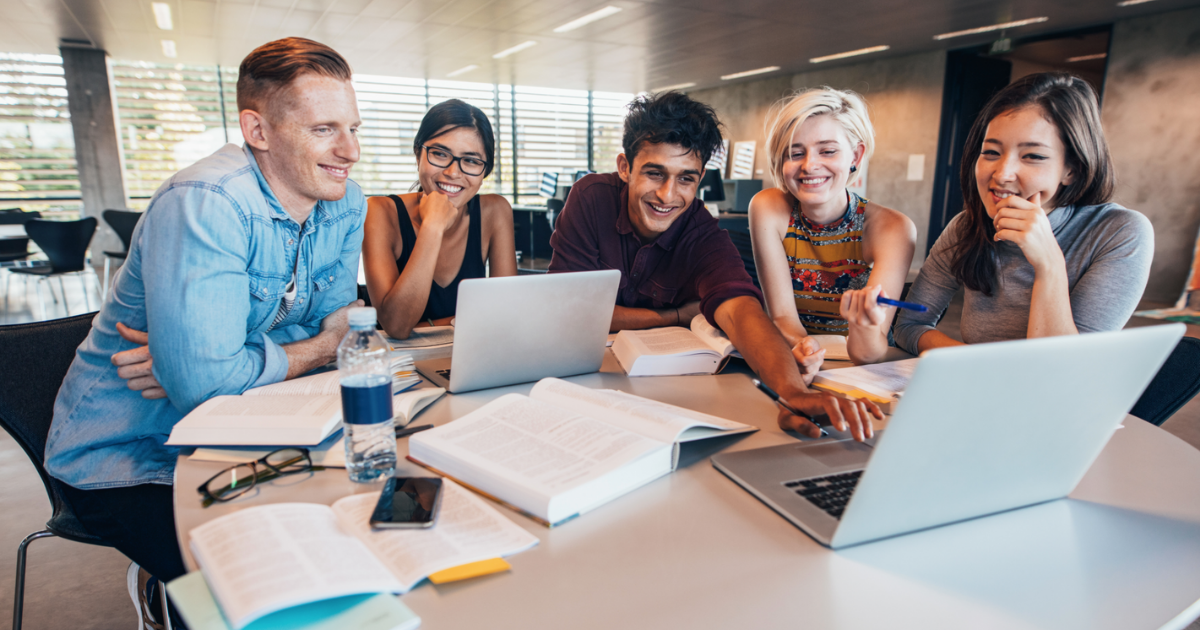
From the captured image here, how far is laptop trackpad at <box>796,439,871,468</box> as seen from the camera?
0.89 meters

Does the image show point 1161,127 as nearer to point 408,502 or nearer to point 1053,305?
point 1053,305

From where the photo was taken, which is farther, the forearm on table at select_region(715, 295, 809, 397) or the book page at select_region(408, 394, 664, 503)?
the forearm on table at select_region(715, 295, 809, 397)

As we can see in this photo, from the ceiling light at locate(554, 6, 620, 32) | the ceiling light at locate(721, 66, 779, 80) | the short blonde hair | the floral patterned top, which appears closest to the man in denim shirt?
the short blonde hair

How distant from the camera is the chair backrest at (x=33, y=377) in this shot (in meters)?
1.22

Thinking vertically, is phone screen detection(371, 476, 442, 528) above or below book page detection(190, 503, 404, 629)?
below

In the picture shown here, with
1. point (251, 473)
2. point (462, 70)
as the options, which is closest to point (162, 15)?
point (462, 70)

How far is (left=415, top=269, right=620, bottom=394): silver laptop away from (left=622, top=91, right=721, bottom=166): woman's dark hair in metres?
0.69

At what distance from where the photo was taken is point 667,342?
1455 mm

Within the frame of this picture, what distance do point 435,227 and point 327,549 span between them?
1.42m

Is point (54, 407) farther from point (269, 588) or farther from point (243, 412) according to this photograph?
point (269, 588)

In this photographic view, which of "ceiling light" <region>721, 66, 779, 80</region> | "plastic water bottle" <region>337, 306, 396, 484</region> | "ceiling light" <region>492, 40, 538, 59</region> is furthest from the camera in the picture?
"ceiling light" <region>721, 66, 779, 80</region>

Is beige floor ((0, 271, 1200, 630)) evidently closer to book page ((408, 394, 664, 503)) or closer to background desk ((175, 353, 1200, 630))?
background desk ((175, 353, 1200, 630))

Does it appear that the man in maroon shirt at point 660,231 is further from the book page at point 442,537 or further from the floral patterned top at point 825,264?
the book page at point 442,537

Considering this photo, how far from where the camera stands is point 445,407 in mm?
1144
